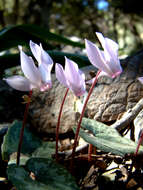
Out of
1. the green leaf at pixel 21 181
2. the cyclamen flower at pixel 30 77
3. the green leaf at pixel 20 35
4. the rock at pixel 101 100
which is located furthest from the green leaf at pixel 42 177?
the green leaf at pixel 20 35

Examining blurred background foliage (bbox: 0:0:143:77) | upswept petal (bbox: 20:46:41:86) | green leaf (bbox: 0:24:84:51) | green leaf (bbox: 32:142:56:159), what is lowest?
green leaf (bbox: 32:142:56:159)

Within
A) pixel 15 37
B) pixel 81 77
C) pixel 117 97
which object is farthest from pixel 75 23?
pixel 81 77

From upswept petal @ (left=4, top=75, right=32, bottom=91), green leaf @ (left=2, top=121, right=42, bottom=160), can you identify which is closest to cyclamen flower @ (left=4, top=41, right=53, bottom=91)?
upswept petal @ (left=4, top=75, right=32, bottom=91)

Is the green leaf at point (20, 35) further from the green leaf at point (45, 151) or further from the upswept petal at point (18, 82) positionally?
the upswept petal at point (18, 82)

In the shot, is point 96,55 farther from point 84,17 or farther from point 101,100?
point 84,17

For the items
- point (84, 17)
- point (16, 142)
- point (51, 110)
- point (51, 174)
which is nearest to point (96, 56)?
point (51, 174)

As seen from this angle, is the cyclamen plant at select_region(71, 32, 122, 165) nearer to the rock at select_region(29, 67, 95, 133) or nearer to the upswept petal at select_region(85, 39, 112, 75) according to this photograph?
the upswept petal at select_region(85, 39, 112, 75)
